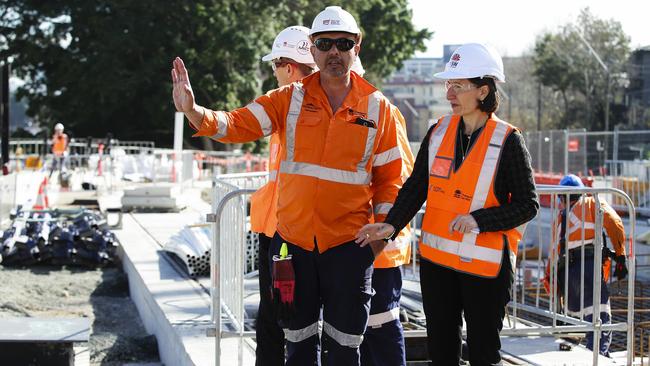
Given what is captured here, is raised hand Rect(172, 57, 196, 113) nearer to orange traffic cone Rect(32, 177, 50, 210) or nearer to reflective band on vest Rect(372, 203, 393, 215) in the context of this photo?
reflective band on vest Rect(372, 203, 393, 215)

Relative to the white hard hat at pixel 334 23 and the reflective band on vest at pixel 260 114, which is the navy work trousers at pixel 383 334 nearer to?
the reflective band on vest at pixel 260 114

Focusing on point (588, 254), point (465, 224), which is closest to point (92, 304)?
point (588, 254)

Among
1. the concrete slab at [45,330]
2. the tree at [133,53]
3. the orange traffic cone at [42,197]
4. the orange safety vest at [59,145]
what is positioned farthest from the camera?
the tree at [133,53]

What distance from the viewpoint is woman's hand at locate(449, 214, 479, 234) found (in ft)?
14.1

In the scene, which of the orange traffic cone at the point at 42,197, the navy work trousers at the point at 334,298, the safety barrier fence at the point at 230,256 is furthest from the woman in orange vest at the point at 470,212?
the orange traffic cone at the point at 42,197

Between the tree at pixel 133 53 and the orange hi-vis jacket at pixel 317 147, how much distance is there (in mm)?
37759

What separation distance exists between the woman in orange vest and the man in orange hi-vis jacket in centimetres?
16

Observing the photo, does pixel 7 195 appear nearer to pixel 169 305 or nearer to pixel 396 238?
pixel 169 305

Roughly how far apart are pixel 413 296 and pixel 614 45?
186ft

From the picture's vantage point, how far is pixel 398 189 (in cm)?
464

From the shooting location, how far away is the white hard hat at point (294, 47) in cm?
543

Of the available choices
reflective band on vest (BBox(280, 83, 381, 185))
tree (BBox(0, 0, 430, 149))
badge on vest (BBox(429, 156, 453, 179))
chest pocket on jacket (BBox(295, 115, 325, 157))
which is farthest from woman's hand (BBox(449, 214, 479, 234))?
tree (BBox(0, 0, 430, 149))

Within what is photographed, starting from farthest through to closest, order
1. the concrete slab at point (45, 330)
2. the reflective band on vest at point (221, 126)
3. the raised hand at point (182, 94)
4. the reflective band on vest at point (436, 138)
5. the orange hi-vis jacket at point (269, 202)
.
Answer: the concrete slab at point (45, 330)
the orange hi-vis jacket at point (269, 202)
the reflective band on vest at point (436, 138)
the reflective band on vest at point (221, 126)
the raised hand at point (182, 94)

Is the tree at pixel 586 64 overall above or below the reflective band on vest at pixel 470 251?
above
